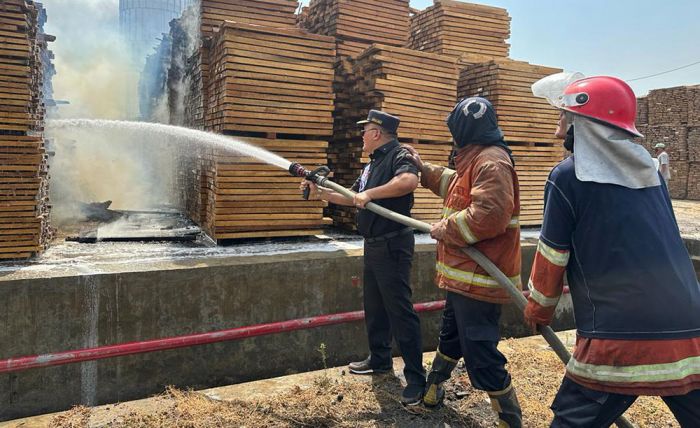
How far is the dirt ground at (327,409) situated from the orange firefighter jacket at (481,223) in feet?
3.68

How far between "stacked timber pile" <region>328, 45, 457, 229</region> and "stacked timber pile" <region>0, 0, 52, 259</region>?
4016mm

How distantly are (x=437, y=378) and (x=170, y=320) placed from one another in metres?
2.70

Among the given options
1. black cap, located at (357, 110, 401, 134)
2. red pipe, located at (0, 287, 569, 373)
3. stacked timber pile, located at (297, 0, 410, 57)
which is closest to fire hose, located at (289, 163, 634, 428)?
black cap, located at (357, 110, 401, 134)

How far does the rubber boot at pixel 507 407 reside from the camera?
3111mm

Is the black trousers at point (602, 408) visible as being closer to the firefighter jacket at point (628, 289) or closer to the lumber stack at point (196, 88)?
the firefighter jacket at point (628, 289)

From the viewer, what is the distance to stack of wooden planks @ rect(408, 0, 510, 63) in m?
9.02

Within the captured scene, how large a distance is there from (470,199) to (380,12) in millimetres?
6071

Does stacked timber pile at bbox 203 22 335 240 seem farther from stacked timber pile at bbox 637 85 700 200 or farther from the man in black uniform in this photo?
stacked timber pile at bbox 637 85 700 200

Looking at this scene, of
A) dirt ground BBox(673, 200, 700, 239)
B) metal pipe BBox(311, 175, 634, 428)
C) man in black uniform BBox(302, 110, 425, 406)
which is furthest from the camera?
dirt ground BBox(673, 200, 700, 239)

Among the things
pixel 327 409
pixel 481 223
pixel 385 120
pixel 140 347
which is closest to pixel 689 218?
pixel 385 120

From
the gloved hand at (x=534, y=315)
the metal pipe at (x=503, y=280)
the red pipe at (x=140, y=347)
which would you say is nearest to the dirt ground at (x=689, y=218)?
the metal pipe at (x=503, y=280)

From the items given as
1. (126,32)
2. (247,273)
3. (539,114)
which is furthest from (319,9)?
(126,32)

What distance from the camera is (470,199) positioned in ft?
10.5

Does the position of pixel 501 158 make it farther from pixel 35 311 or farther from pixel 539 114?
pixel 539 114
